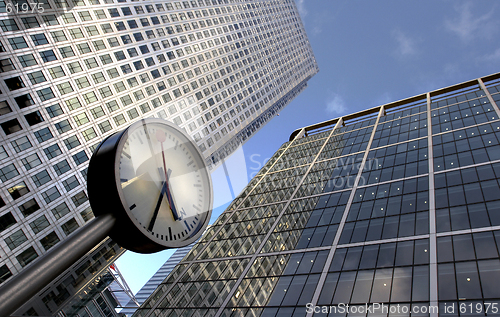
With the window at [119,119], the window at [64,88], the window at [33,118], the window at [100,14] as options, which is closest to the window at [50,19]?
the window at [100,14]

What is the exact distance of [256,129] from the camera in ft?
320

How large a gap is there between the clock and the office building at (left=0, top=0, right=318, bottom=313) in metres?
33.0

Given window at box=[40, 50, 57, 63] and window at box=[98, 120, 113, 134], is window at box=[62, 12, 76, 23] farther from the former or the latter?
window at box=[98, 120, 113, 134]

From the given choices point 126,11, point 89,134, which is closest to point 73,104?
point 89,134

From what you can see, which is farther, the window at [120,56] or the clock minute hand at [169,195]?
the window at [120,56]

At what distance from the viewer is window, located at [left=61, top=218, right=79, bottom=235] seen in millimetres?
33825

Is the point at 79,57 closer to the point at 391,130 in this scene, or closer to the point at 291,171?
the point at 291,171

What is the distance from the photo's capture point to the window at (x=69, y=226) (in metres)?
33.8

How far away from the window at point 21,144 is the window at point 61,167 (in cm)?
354

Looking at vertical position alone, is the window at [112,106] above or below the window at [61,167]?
above

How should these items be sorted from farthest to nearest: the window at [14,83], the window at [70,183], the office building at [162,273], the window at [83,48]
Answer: the office building at [162,273] → the window at [83,48] → the window at [70,183] → the window at [14,83]

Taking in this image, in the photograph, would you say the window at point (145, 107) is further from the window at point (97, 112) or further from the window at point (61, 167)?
the window at point (61, 167)

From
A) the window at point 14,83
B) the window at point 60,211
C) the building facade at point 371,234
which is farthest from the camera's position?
the window at point 60,211

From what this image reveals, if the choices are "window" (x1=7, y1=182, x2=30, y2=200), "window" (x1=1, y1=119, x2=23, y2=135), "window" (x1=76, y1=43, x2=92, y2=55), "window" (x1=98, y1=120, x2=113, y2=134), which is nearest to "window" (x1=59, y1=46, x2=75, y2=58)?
"window" (x1=76, y1=43, x2=92, y2=55)
